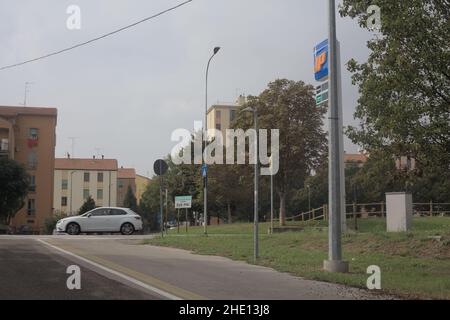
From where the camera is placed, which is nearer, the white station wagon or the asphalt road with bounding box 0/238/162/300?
the asphalt road with bounding box 0/238/162/300

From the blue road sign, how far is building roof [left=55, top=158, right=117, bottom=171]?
101m

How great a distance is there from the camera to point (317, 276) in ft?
42.2

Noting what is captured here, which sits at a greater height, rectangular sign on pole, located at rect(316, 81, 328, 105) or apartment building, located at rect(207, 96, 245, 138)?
apartment building, located at rect(207, 96, 245, 138)

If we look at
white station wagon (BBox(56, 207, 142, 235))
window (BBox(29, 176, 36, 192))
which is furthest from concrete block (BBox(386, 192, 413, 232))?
window (BBox(29, 176, 36, 192))

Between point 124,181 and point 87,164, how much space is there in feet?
80.7

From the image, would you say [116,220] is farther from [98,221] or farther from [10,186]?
[10,186]

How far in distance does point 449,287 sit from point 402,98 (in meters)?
5.42

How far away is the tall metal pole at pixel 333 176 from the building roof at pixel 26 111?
240ft

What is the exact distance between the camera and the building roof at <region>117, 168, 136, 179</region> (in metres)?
141

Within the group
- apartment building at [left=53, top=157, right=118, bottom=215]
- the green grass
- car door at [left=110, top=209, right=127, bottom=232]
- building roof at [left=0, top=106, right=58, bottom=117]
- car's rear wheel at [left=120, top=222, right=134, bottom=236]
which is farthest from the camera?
apartment building at [left=53, top=157, right=118, bottom=215]

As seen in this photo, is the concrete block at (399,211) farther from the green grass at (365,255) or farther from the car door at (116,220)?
the car door at (116,220)

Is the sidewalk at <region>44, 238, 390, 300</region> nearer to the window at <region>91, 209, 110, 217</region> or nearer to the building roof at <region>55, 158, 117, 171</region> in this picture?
the window at <region>91, 209, 110, 217</region>
